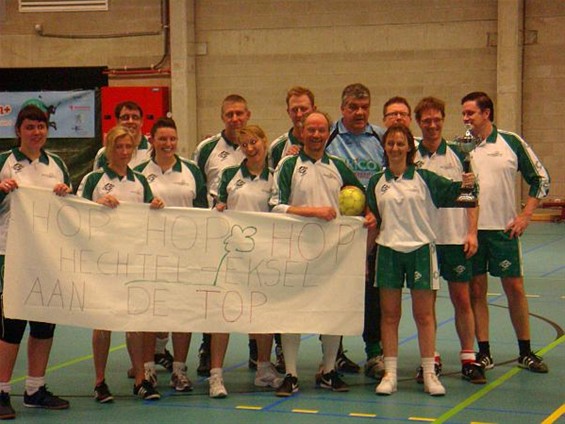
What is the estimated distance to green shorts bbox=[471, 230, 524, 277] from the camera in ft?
22.1

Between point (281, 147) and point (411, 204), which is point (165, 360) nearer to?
point (281, 147)

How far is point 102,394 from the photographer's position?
6.08 meters

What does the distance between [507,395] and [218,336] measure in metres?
1.84

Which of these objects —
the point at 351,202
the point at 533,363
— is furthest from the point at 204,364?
the point at 533,363

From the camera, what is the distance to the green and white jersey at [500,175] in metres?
6.74

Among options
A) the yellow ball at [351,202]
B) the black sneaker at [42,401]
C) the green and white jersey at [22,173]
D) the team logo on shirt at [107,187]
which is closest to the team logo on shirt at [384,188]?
the yellow ball at [351,202]

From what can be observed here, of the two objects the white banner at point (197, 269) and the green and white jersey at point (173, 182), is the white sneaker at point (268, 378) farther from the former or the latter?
the green and white jersey at point (173, 182)

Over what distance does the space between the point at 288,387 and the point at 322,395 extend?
8.6 inches

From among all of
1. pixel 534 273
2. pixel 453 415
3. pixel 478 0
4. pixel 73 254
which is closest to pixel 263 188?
pixel 73 254

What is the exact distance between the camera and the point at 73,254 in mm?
6164

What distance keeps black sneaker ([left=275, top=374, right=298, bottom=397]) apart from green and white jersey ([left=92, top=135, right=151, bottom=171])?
174 centimetres

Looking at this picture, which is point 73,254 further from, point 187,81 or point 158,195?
point 187,81

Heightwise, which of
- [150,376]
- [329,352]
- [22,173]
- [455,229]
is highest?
[22,173]

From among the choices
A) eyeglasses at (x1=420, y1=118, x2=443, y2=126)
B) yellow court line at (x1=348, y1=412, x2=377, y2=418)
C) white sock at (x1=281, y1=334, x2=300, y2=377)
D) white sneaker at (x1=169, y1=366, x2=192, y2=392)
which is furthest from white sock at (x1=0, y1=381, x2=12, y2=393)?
eyeglasses at (x1=420, y1=118, x2=443, y2=126)
